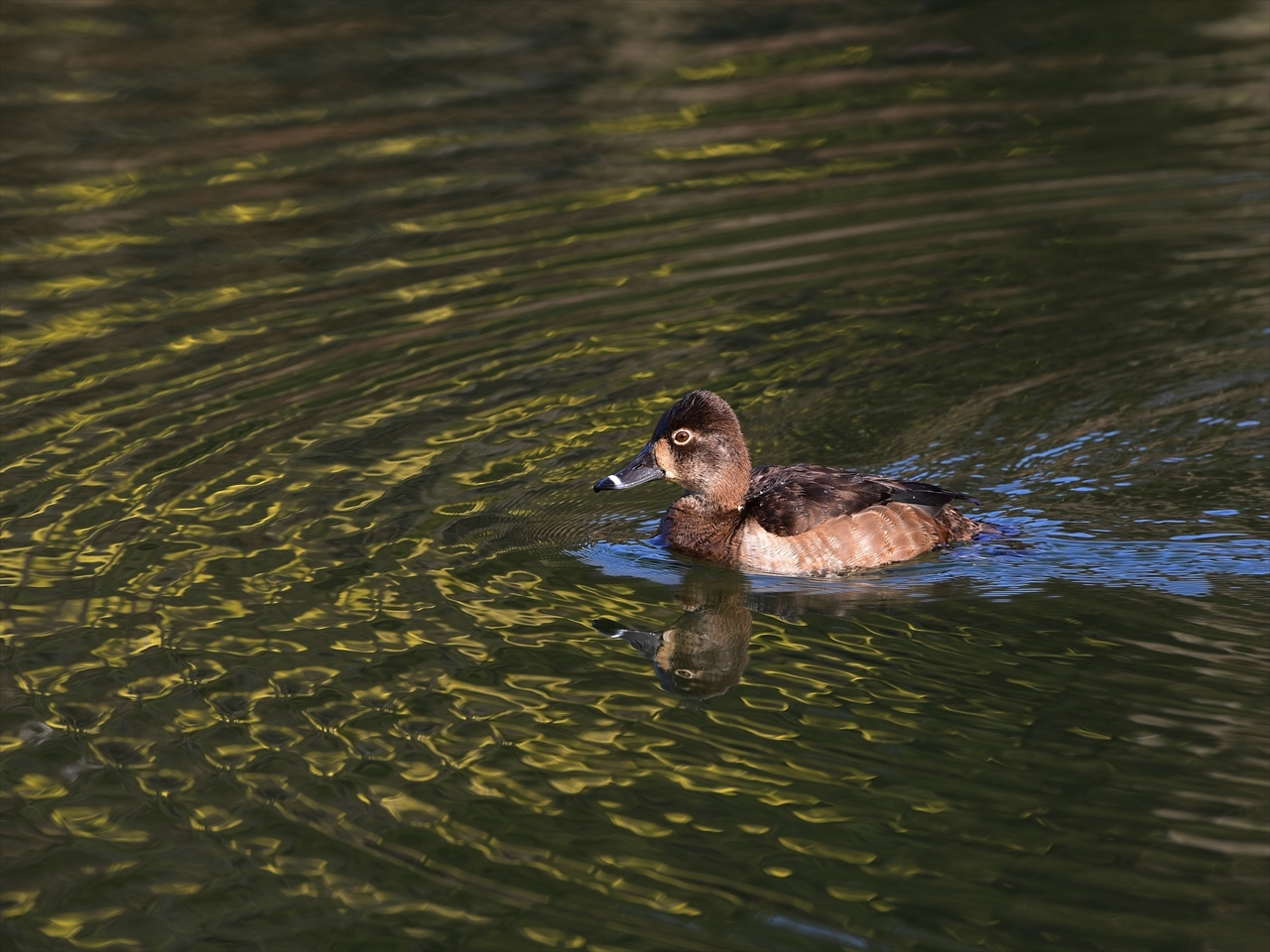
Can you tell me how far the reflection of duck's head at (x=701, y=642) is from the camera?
7.45 metres

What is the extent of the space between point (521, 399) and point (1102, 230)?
491 cm

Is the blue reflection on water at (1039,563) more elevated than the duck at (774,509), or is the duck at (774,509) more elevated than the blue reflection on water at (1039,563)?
the duck at (774,509)

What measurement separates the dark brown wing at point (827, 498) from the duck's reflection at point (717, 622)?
1.07ft

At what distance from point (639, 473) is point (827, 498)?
3.34 ft

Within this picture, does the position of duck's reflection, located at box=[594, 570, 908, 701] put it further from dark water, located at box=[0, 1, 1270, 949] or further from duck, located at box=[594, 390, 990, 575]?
duck, located at box=[594, 390, 990, 575]

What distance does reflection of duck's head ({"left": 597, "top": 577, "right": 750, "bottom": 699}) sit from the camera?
7.45m

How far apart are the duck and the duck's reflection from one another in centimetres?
18

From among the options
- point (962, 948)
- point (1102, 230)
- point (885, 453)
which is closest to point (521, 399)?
point (885, 453)

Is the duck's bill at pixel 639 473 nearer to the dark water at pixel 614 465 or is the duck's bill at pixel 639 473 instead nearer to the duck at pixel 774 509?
the duck at pixel 774 509

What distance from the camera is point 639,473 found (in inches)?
350

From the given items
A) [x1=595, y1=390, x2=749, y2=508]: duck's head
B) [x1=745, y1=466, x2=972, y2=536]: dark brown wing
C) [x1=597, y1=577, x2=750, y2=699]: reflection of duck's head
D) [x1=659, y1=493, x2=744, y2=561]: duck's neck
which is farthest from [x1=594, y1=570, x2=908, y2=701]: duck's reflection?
[x1=595, y1=390, x2=749, y2=508]: duck's head

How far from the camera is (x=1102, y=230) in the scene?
1277 centimetres

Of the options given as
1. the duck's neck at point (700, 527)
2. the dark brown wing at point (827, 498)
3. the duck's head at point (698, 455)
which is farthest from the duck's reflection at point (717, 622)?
the duck's head at point (698, 455)

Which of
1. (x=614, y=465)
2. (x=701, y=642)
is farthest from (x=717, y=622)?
(x=614, y=465)
